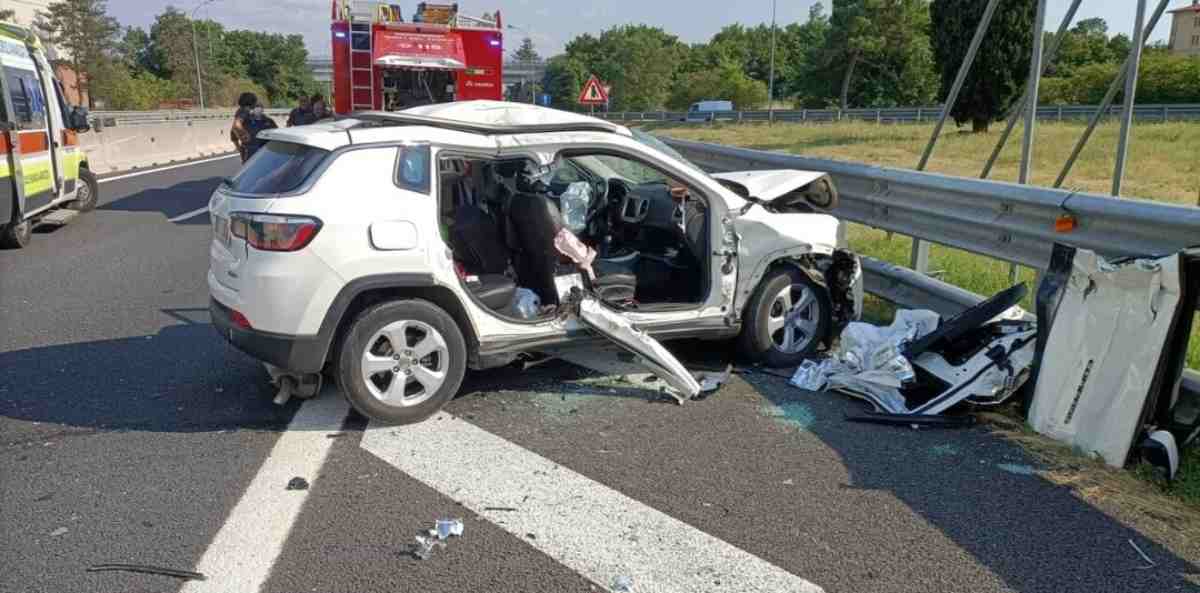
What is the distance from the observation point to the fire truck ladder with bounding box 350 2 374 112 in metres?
15.8

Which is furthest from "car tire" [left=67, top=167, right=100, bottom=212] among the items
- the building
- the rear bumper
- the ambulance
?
the building

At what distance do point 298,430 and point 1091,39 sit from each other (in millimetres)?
84753

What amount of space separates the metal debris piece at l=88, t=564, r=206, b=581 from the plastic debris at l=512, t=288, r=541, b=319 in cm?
231

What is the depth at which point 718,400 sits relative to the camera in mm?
5047

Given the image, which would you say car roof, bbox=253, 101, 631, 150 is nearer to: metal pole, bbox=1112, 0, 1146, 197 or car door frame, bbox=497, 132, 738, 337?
car door frame, bbox=497, 132, 738, 337

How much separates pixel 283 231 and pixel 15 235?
7174mm

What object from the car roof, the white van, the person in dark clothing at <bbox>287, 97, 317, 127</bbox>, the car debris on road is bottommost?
the car debris on road

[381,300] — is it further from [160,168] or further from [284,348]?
[160,168]

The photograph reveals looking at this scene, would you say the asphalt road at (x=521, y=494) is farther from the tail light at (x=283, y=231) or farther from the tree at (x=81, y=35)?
the tree at (x=81, y=35)

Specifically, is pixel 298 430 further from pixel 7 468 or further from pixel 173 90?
pixel 173 90

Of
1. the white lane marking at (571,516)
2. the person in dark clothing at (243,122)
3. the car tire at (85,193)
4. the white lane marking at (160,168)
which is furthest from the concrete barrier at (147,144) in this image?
the white lane marking at (571,516)

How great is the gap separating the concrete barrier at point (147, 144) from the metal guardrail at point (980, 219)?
15303mm

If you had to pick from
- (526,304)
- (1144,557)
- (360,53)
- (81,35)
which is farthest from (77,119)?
(81,35)

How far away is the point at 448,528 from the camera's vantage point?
350 cm
